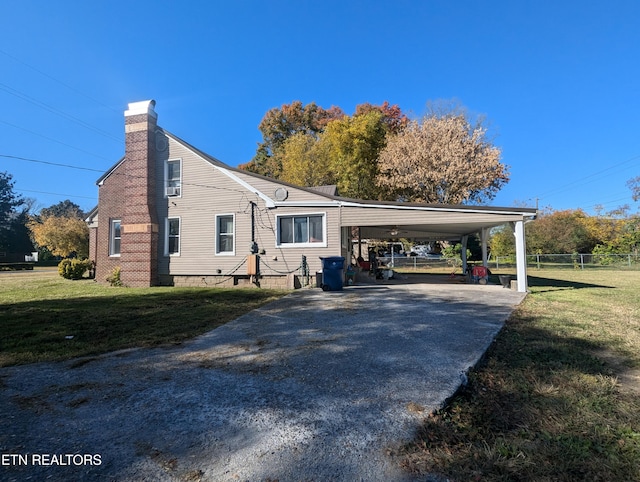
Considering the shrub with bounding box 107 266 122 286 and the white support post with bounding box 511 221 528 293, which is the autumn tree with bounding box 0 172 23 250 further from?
the white support post with bounding box 511 221 528 293

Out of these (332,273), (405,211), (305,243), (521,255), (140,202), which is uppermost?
(140,202)

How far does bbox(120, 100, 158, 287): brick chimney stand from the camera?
41.7 ft

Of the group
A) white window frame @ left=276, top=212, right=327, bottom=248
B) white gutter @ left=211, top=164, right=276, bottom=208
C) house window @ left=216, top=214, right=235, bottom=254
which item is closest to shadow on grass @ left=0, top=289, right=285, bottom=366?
white window frame @ left=276, top=212, right=327, bottom=248

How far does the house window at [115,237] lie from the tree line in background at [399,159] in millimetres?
14401

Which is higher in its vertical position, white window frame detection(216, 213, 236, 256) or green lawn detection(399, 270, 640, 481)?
white window frame detection(216, 213, 236, 256)

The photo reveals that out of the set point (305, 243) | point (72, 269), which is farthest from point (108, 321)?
point (72, 269)

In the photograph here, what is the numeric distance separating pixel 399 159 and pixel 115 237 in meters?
18.2

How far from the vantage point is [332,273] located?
35.6ft

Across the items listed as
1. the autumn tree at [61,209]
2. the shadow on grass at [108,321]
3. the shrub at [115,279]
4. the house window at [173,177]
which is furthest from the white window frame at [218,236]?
the autumn tree at [61,209]

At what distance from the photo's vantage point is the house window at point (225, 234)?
12828 mm

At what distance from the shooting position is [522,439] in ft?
7.89

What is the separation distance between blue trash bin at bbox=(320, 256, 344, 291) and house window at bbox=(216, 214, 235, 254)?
4206 millimetres

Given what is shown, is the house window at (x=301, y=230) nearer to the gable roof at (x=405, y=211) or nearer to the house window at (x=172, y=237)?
the gable roof at (x=405, y=211)

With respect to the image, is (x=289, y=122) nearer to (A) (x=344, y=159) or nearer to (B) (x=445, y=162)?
(A) (x=344, y=159)
